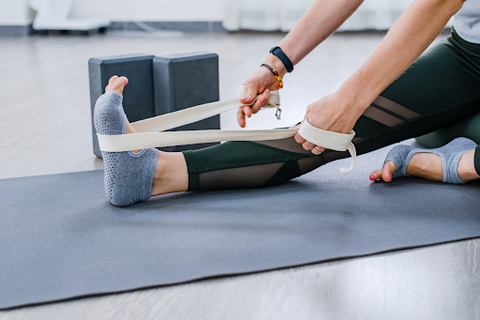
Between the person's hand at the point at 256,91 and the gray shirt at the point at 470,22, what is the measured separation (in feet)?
1.45

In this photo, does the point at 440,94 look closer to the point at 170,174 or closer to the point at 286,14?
the point at 170,174

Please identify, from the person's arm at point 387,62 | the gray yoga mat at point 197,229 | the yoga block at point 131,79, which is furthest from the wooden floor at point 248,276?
the person's arm at point 387,62

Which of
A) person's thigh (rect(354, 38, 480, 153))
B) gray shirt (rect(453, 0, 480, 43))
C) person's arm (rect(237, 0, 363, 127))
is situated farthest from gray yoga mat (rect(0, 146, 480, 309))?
gray shirt (rect(453, 0, 480, 43))

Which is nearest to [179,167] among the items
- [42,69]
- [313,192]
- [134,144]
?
[134,144]

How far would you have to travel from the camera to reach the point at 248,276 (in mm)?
696

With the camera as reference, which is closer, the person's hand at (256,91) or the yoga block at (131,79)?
the person's hand at (256,91)

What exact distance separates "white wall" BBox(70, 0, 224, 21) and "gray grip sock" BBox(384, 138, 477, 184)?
3916mm

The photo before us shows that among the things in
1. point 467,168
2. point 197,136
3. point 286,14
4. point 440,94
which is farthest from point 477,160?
point 286,14

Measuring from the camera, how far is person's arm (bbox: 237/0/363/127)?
3.55 feet

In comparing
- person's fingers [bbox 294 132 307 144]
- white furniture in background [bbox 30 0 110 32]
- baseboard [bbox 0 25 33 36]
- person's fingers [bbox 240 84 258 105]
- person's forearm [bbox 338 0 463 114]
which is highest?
person's forearm [bbox 338 0 463 114]

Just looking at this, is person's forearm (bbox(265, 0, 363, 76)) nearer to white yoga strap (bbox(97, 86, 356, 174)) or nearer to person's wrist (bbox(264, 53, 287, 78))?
person's wrist (bbox(264, 53, 287, 78))

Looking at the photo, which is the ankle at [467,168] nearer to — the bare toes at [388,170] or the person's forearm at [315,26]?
the bare toes at [388,170]

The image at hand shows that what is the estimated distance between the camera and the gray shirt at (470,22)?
40.2 inches

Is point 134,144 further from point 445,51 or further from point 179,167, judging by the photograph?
point 445,51
